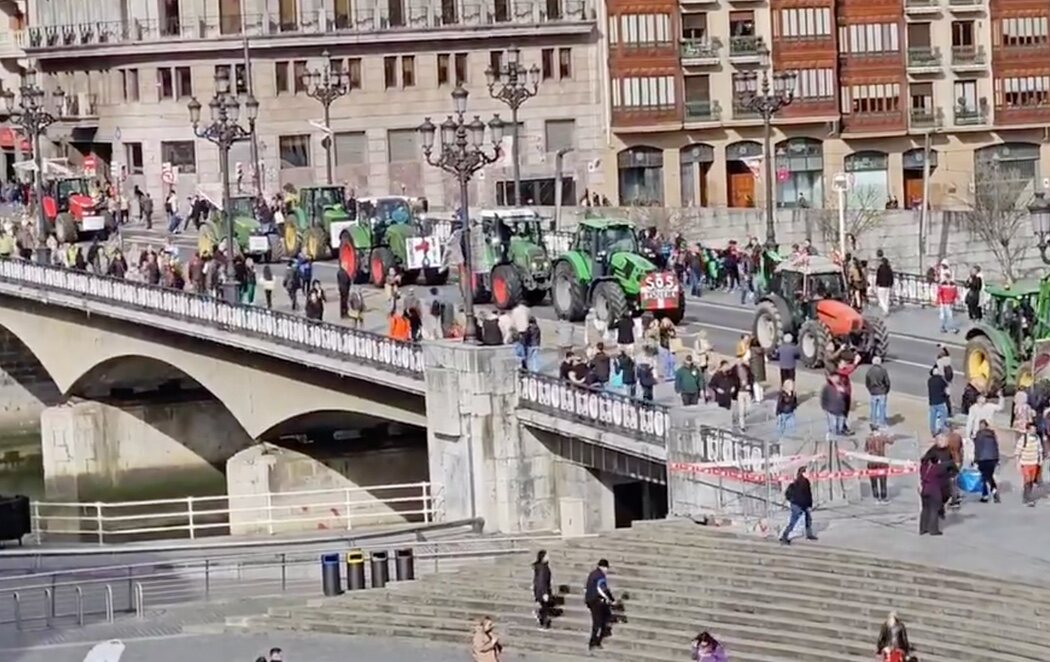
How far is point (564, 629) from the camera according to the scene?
38.6 m

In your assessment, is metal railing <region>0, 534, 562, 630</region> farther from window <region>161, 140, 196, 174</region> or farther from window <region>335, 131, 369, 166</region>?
window <region>335, 131, 369, 166</region>

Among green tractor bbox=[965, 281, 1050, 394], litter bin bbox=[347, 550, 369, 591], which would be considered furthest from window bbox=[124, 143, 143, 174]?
litter bin bbox=[347, 550, 369, 591]

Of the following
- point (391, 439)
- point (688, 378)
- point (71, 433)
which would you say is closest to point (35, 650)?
point (688, 378)

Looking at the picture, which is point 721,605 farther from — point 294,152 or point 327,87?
point 294,152

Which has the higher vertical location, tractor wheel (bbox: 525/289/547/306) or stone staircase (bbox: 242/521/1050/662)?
tractor wheel (bbox: 525/289/547/306)

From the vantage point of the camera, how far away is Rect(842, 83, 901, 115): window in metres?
107

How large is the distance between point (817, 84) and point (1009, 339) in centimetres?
5791

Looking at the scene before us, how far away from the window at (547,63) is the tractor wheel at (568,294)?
47477 millimetres

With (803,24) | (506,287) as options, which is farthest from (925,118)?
(506,287)

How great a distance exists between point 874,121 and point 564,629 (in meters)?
70.9

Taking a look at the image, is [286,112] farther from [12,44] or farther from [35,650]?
[35,650]

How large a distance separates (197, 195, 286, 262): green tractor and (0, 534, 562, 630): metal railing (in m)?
26.9

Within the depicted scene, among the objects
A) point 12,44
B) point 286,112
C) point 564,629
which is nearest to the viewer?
point 564,629

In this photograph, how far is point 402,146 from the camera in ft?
351
